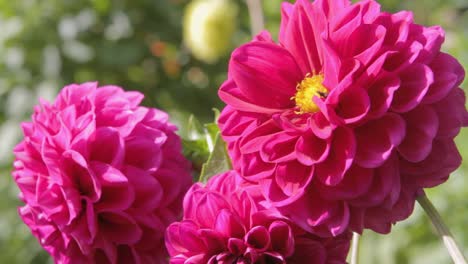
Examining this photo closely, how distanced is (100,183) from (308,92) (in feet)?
0.73

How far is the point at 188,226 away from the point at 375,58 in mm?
213

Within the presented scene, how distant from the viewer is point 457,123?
28.8 inches

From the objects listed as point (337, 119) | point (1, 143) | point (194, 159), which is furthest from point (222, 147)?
point (1, 143)

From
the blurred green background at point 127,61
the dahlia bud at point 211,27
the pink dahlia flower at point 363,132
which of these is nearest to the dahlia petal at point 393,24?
the pink dahlia flower at point 363,132

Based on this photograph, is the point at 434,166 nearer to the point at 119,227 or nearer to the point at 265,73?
the point at 265,73

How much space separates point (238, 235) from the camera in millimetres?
766

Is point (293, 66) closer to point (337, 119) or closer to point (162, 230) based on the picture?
point (337, 119)

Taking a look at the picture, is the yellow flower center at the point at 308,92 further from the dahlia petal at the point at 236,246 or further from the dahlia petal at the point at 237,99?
the dahlia petal at the point at 236,246

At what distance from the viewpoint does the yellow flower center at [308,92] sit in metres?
0.78

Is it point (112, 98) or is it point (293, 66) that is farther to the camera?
point (112, 98)

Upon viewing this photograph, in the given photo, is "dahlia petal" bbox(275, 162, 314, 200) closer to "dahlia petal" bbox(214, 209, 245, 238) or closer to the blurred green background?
"dahlia petal" bbox(214, 209, 245, 238)

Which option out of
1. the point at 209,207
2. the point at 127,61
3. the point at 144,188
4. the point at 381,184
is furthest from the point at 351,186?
the point at 127,61

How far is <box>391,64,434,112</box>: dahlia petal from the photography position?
0.71 metres

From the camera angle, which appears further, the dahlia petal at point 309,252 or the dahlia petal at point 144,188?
the dahlia petal at point 144,188
